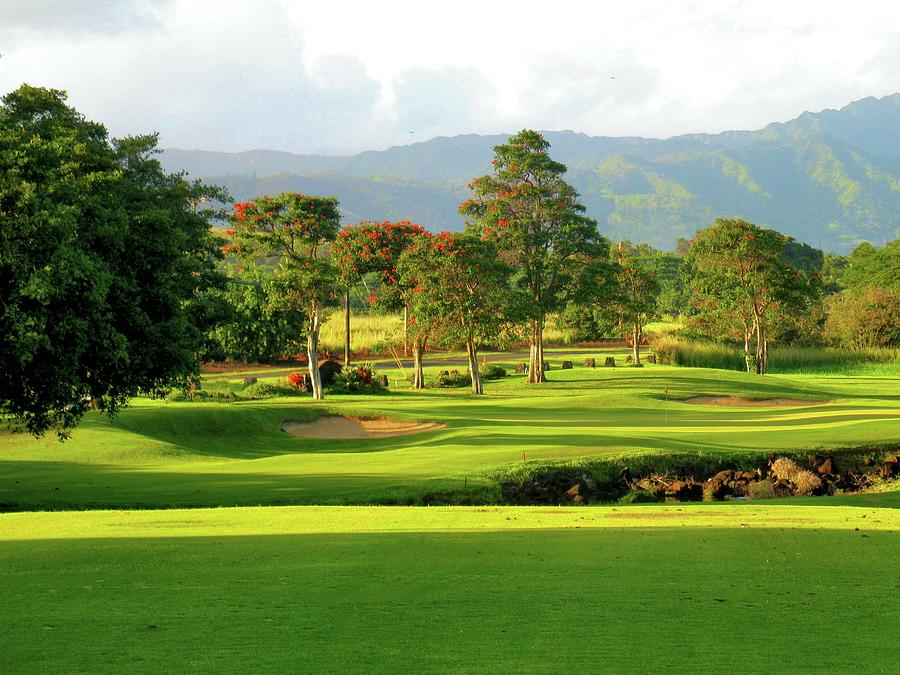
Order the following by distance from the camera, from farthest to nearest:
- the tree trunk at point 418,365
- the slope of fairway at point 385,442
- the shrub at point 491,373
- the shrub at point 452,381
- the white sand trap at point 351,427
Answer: the shrub at point 491,373, the shrub at point 452,381, the tree trunk at point 418,365, the white sand trap at point 351,427, the slope of fairway at point 385,442

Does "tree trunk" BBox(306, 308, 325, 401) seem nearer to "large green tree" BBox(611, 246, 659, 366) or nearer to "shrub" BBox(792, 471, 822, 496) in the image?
"shrub" BBox(792, 471, 822, 496)

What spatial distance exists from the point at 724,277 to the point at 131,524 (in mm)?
58037

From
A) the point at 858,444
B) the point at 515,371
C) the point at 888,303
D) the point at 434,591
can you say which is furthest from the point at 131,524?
the point at 888,303

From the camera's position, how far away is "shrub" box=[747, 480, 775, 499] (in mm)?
23516

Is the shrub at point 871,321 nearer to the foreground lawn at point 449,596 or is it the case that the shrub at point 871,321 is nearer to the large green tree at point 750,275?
the large green tree at point 750,275

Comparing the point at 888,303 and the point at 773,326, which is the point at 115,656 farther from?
the point at 888,303

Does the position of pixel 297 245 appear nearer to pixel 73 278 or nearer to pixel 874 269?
pixel 73 278

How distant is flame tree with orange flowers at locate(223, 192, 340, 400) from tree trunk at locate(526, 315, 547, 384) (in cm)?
1208

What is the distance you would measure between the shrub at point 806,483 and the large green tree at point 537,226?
29723 millimetres

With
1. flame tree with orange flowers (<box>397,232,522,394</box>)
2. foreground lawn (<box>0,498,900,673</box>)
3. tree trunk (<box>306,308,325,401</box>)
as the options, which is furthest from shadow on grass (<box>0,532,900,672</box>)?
flame tree with orange flowers (<box>397,232,522,394</box>)

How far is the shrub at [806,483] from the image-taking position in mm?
23672

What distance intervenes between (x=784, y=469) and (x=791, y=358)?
5660 centimetres

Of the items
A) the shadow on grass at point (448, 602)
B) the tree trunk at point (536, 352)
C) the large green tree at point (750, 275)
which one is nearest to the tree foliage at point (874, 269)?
the large green tree at point (750, 275)

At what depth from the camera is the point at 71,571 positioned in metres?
10.0
